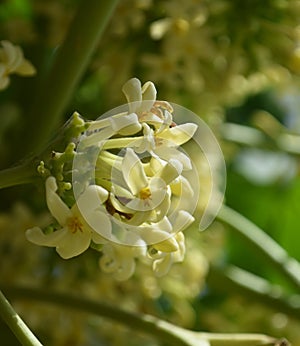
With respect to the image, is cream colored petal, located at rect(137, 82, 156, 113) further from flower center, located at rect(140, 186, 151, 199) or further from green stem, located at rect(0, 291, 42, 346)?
green stem, located at rect(0, 291, 42, 346)

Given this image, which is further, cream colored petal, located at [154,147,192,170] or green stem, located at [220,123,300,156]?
green stem, located at [220,123,300,156]

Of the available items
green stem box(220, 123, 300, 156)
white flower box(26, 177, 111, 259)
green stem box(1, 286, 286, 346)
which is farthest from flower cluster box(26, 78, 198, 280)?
green stem box(220, 123, 300, 156)

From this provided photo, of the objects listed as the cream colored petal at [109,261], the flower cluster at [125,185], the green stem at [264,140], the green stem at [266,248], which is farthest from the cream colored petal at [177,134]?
the green stem at [264,140]

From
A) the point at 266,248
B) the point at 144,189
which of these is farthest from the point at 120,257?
the point at 266,248

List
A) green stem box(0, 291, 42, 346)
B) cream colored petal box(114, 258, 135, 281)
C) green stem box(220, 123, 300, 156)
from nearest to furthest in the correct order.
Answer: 1. green stem box(0, 291, 42, 346)
2. cream colored petal box(114, 258, 135, 281)
3. green stem box(220, 123, 300, 156)

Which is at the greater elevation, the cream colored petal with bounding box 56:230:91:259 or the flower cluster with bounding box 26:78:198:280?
the flower cluster with bounding box 26:78:198:280

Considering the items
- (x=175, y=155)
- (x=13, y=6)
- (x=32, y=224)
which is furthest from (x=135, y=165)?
(x=13, y=6)

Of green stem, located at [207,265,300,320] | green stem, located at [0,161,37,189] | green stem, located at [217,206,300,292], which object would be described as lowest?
green stem, located at [207,265,300,320]
